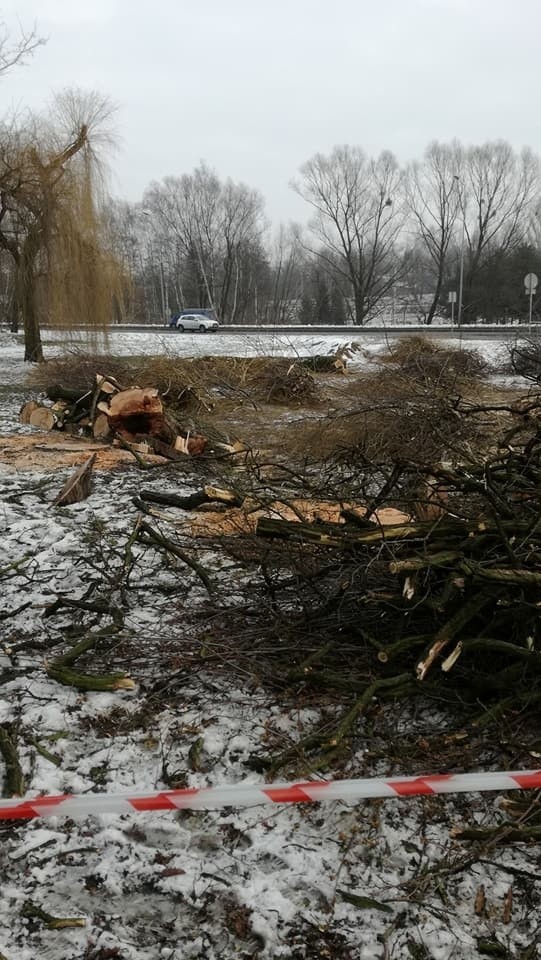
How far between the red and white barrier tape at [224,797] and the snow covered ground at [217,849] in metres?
0.18

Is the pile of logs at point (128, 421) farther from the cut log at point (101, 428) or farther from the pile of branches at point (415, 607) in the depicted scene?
the pile of branches at point (415, 607)

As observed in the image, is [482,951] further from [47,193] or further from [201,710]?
[47,193]

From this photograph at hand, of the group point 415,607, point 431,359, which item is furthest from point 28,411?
point 431,359

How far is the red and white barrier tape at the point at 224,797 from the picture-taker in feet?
6.46

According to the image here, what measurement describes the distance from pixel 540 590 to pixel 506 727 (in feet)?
1.76

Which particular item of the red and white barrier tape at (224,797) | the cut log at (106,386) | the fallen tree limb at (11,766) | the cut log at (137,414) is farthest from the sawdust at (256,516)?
the cut log at (106,386)

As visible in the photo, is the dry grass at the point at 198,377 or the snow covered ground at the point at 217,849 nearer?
the snow covered ground at the point at 217,849

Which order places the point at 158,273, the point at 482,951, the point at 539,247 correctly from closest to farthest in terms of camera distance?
the point at 482,951
the point at 539,247
the point at 158,273

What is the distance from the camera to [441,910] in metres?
1.84

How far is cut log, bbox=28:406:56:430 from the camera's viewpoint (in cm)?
906

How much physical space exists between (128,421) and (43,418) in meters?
1.83

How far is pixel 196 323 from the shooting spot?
34.6m

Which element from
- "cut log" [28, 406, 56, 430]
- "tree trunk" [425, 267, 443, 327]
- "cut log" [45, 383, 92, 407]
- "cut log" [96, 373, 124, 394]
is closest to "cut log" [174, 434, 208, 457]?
"cut log" [96, 373, 124, 394]

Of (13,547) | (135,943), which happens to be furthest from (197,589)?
(135,943)
